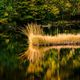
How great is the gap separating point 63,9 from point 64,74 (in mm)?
3598

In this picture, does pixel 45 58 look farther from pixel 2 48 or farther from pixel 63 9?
pixel 63 9

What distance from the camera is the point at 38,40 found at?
8.73m

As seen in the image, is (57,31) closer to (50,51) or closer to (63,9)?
(63,9)

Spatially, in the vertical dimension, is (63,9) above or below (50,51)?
above

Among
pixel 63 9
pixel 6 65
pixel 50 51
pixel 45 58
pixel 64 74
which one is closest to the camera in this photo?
pixel 64 74

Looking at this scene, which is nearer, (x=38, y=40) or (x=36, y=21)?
(x=38, y=40)

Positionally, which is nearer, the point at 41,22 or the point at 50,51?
the point at 50,51

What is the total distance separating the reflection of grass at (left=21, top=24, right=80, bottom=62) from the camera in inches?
336

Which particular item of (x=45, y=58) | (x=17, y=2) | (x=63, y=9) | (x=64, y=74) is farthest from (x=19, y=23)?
(x=64, y=74)

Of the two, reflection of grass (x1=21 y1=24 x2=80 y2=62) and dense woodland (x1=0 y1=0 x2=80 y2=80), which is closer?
reflection of grass (x1=21 y1=24 x2=80 y2=62)

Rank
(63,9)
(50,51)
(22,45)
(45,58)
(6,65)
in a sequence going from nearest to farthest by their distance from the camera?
1. (6,65)
2. (45,58)
3. (50,51)
4. (22,45)
5. (63,9)

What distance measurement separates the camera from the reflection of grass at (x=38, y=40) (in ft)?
28.0

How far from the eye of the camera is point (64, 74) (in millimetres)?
7273

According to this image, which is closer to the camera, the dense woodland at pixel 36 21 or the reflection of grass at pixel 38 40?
the reflection of grass at pixel 38 40
